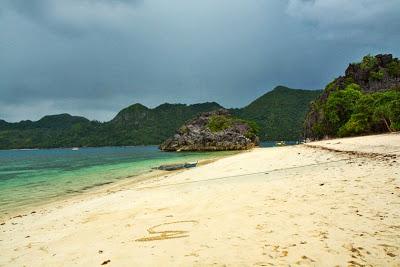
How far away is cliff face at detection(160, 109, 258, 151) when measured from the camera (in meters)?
110

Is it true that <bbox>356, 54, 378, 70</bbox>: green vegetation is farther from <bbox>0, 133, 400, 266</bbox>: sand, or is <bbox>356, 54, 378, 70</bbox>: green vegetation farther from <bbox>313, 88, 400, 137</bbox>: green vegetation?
<bbox>0, 133, 400, 266</bbox>: sand

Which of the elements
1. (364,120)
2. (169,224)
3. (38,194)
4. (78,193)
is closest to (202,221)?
(169,224)

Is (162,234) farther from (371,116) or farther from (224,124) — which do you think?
(224,124)

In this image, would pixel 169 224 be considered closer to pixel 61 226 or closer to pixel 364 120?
pixel 61 226

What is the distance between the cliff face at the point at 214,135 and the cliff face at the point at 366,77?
892 inches

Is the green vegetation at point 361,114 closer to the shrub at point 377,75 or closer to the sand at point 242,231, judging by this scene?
the shrub at point 377,75

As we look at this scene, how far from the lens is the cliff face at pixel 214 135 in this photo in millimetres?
109750

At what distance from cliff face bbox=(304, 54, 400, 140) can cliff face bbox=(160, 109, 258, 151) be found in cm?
2267

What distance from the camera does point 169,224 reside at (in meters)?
8.45

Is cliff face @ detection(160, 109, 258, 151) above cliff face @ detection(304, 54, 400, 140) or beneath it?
beneath

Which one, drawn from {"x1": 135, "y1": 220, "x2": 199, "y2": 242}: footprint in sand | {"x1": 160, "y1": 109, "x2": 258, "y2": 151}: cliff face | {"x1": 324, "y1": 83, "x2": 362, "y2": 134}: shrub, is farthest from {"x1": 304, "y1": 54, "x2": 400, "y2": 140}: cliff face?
{"x1": 135, "y1": 220, "x2": 199, "y2": 242}: footprint in sand

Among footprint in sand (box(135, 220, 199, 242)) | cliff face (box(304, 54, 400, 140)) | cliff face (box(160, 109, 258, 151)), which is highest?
cliff face (box(304, 54, 400, 140))

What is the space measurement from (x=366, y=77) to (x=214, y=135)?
2192 inches

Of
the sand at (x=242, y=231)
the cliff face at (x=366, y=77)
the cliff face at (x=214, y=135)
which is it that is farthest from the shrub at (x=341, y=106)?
Result: the sand at (x=242, y=231)
